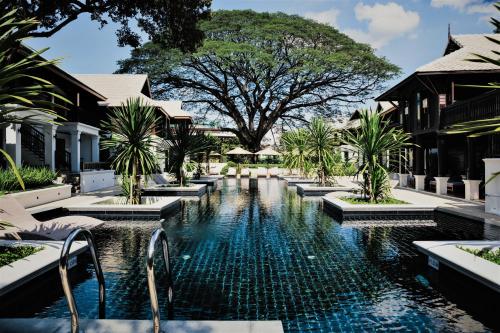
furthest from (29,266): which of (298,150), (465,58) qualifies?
(298,150)

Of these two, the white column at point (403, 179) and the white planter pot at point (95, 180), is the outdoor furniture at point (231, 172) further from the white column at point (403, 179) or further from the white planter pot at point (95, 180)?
the white column at point (403, 179)

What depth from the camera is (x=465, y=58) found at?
17.2 metres

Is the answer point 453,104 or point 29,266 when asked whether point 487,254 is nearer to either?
point 29,266

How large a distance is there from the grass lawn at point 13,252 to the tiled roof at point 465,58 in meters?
17.3

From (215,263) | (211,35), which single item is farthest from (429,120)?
(211,35)

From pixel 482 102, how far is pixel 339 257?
38.8 feet

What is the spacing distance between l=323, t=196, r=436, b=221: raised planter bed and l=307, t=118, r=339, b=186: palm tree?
28.0 feet

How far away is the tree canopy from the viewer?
1708cm

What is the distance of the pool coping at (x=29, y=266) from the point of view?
5285 mm

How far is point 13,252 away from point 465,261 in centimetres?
710

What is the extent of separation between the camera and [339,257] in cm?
802

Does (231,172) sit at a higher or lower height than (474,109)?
lower

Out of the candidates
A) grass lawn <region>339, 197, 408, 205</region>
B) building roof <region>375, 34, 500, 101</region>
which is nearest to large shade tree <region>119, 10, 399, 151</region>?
building roof <region>375, 34, 500, 101</region>

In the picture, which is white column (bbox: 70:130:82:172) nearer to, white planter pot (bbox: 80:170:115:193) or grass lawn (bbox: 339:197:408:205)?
white planter pot (bbox: 80:170:115:193)
